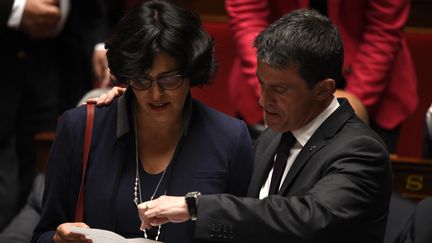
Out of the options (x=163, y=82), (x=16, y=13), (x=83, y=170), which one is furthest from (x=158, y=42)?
(x=16, y=13)

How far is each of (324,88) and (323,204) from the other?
345 millimetres

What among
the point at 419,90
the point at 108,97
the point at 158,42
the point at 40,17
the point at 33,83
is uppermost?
the point at 158,42

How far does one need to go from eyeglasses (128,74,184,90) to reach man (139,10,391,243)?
207mm

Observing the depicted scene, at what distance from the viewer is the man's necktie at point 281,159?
2.28 m

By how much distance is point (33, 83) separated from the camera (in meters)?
3.91

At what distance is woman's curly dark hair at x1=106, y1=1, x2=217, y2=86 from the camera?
220cm

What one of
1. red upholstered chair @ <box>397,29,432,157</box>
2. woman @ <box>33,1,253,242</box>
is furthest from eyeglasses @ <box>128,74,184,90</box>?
red upholstered chair @ <box>397,29,432,157</box>

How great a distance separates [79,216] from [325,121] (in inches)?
26.8

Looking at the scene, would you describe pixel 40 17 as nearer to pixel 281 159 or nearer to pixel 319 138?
pixel 281 159

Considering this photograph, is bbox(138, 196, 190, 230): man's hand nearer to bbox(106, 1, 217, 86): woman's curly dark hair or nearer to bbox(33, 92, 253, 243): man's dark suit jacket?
bbox(33, 92, 253, 243): man's dark suit jacket

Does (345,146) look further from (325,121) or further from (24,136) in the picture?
(24,136)

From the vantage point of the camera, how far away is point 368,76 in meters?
3.38

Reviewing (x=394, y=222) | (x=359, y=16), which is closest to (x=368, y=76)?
(x=359, y=16)

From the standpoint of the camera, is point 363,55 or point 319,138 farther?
point 363,55
